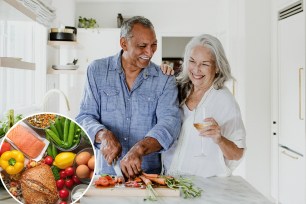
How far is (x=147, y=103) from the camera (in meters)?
2.43

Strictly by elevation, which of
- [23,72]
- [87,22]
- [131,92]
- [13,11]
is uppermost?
[87,22]

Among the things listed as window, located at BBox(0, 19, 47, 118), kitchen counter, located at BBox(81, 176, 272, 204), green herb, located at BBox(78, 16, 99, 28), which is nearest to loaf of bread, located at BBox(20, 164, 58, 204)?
kitchen counter, located at BBox(81, 176, 272, 204)

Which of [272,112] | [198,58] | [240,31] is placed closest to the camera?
[198,58]

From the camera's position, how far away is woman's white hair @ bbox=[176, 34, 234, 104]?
2.38 m

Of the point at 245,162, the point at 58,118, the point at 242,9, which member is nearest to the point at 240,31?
the point at 242,9

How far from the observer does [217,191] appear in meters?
1.97

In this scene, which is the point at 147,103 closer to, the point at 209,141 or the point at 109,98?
the point at 109,98

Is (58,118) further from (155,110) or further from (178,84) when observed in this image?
(178,84)

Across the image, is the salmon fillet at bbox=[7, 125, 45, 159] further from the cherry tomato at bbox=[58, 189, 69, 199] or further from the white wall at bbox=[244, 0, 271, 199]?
the white wall at bbox=[244, 0, 271, 199]

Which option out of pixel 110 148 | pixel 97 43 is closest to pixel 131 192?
pixel 110 148

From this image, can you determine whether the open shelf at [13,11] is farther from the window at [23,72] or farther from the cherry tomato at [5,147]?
the window at [23,72]

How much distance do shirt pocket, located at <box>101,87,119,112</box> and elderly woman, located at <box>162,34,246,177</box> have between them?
381 mm

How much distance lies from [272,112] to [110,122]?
2.82 m

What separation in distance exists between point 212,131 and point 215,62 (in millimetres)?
432
